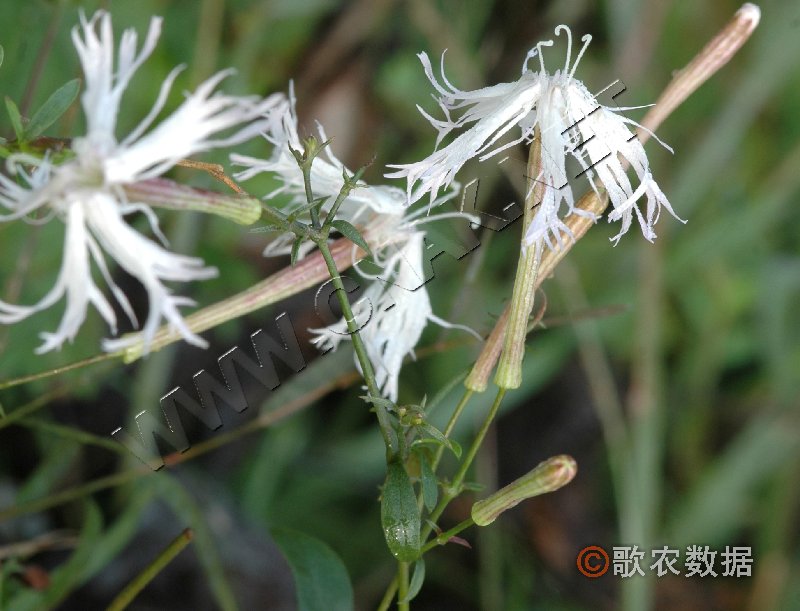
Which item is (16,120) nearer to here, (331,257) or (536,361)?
(331,257)

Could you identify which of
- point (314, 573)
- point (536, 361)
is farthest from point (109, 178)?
point (536, 361)

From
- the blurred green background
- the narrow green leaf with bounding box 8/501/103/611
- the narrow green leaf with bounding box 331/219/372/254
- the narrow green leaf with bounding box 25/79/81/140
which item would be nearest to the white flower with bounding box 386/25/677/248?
the narrow green leaf with bounding box 331/219/372/254

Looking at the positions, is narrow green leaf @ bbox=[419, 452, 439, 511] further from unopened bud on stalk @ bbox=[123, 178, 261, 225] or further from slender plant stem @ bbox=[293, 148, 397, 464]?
unopened bud on stalk @ bbox=[123, 178, 261, 225]

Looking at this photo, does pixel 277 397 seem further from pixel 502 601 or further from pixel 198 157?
pixel 502 601
